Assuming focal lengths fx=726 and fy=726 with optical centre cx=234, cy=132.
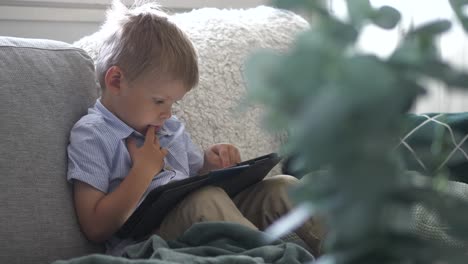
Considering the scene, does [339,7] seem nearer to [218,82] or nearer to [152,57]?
[218,82]

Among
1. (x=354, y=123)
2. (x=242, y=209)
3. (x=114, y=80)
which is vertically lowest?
(x=242, y=209)

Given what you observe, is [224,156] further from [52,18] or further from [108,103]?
[52,18]

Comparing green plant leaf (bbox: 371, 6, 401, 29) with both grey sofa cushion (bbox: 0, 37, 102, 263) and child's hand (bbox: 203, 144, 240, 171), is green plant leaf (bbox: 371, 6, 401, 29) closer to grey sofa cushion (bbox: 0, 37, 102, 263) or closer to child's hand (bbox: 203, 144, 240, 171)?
grey sofa cushion (bbox: 0, 37, 102, 263)

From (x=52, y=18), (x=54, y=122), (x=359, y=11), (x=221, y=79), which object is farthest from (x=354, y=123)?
(x=52, y=18)

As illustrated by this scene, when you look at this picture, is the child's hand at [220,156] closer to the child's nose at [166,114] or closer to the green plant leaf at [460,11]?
the child's nose at [166,114]

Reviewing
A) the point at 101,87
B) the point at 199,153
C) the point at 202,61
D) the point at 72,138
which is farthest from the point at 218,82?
the point at 72,138

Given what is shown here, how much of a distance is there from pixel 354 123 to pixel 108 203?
96 centimetres

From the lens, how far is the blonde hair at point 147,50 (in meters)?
1.38

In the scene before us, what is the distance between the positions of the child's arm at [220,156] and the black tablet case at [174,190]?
0.13 metres

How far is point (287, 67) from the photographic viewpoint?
14.1 inches

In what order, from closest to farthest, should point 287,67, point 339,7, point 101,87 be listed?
point 287,67
point 101,87
point 339,7

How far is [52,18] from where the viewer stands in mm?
2006

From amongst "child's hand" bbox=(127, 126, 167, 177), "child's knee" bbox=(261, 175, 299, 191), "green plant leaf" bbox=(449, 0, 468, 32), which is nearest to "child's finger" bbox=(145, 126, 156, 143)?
"child's hand" bbox=(127, 126, 167, 177)

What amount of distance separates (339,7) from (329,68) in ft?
6.78
